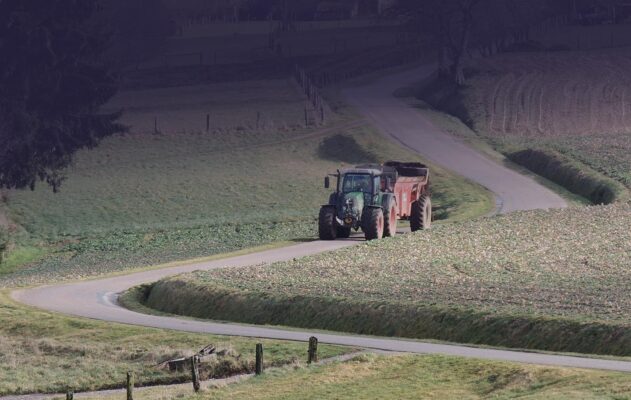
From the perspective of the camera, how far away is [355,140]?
99.2 metres

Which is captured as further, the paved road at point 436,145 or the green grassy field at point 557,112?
the green grassy field at point 557,112

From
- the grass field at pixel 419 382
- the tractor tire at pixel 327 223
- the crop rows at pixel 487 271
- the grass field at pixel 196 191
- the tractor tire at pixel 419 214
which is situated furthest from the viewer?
the grass field at pixel 196 191

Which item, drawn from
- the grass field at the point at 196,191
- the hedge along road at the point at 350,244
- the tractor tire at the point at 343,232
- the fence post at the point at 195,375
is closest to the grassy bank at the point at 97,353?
the hedge along road at the point at 350,244

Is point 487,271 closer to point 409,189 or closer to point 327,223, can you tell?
point 327,223

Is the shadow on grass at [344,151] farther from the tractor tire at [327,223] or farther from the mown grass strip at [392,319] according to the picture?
the mown grass strip at [392,319]

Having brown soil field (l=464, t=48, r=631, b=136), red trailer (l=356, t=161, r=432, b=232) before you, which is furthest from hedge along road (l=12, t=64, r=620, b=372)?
brown soil field (l=464, t=48, r=631, b=136)

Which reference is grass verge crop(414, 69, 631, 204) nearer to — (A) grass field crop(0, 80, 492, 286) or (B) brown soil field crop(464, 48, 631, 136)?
(B) brown soil field crop(464, 48, 631, 136)

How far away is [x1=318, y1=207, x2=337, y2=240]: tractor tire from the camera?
60219mm

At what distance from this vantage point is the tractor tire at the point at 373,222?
59.0m

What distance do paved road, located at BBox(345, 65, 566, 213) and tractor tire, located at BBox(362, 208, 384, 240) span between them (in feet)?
49.2

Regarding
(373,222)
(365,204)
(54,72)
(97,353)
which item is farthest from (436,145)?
(97,353)

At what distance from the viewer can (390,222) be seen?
60812 mm

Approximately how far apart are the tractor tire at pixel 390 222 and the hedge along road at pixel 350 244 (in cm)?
180

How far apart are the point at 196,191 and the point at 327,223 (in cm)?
3035
